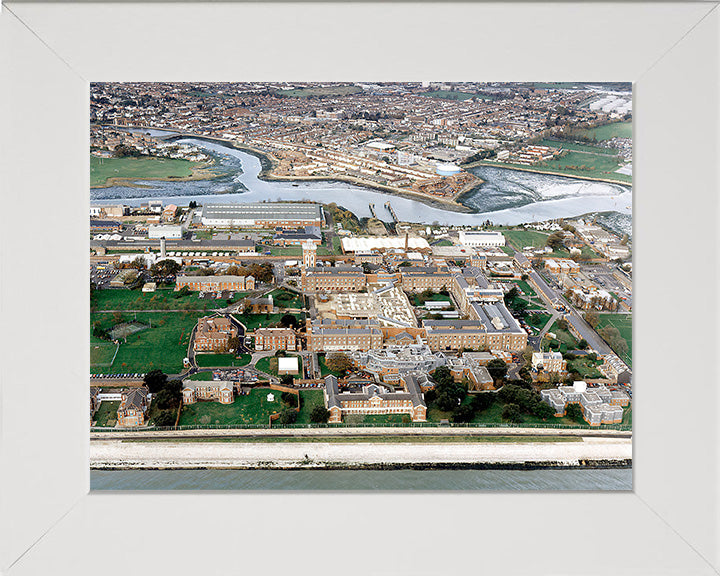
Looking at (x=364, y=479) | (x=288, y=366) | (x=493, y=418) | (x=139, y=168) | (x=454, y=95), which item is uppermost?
(x=454, y=95)

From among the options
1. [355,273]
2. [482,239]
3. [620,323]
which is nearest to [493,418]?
[620,323]

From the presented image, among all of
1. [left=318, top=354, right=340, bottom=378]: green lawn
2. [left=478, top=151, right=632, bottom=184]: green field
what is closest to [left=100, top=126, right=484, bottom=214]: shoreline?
[left=478, top=151, right=632, bottom=184]: green field

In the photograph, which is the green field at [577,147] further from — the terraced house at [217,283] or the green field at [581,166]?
the terraced house at [217,283]

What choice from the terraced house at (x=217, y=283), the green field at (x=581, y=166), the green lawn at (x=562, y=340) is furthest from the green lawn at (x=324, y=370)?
the green field at (x=581, y=166)

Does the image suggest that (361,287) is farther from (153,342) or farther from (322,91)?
(322,91)
